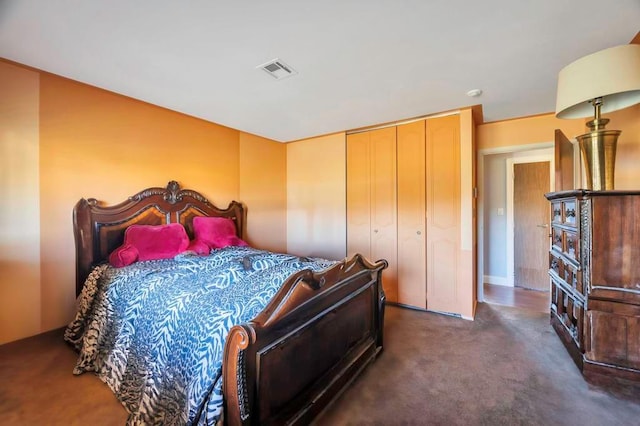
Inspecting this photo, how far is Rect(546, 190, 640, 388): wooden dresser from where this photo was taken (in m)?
1.77

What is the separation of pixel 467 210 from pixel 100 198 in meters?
3.79

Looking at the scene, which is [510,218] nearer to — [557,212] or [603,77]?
[557,212]

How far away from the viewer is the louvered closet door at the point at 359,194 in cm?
381

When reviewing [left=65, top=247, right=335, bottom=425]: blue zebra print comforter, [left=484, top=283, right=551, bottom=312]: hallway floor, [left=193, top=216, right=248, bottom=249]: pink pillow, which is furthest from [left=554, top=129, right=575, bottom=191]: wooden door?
[left=193, top=216, right=248, bottom=249]: pink pillow

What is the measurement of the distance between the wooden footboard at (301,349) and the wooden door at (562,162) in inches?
77.6

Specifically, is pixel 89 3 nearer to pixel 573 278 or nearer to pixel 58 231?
pixel 58 231

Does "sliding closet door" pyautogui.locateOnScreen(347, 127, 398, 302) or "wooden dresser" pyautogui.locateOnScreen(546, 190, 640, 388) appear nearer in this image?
"wooden dresser" pyautogui.locateOnScreen(546, 190, 640, 388)

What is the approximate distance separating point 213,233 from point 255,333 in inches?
91.3

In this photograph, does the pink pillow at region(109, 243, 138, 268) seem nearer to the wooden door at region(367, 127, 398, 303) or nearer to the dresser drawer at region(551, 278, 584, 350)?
the wooden door at region(367, 127, 398, 303)

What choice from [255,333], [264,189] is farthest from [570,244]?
[264,189]

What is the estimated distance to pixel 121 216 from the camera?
2.75 meters

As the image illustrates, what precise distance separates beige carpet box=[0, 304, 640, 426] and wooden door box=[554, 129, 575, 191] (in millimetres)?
1451

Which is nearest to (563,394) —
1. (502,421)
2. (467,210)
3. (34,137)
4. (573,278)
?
(502,421)

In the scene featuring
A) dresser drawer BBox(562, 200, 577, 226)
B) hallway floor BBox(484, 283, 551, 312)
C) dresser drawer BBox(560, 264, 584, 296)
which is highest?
dresser drawer BBox(562, 200, 577, 226)
